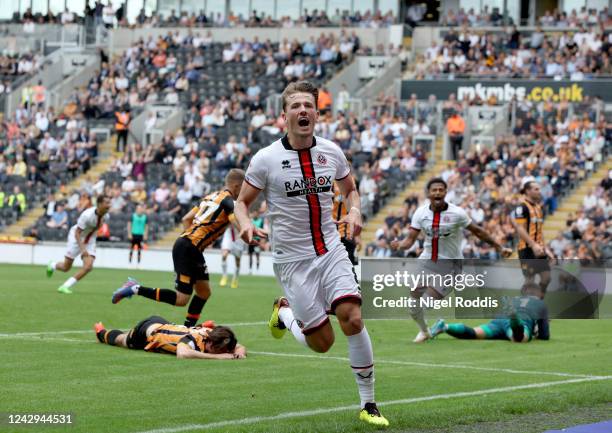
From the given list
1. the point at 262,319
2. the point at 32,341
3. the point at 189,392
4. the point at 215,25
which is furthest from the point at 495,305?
the point at 215,25

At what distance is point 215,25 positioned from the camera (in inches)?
2005

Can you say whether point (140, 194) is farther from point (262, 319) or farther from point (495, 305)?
point (495, 305)

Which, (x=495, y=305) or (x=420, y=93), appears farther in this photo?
(x=420, y=93)

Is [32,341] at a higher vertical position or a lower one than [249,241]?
lower

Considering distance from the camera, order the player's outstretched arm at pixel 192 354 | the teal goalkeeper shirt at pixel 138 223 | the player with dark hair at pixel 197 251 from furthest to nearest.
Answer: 1. the teal goalkeeper shirt at pixel 138 223
2. the player with dark hair at pixel 197 251
3. the player's outstretched arm at pixel 192 354

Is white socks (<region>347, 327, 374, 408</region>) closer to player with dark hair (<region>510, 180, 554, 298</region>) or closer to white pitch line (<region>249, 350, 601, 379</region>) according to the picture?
white pitch line (<region>249, 350, 601, 379</region>)

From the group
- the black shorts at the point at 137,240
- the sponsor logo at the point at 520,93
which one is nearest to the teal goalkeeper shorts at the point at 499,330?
the black shorts at the point at 137,240

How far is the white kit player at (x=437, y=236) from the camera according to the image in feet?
48.6

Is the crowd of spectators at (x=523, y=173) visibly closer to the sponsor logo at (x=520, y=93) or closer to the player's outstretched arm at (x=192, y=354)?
the sponsor logo at (x=520, y=93)

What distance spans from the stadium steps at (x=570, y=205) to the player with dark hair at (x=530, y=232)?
15025 millimetres

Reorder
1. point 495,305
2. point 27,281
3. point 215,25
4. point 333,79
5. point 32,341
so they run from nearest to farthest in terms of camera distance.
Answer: point 32,341, point 495,305, point 27,281, point 333,79, point 215,25

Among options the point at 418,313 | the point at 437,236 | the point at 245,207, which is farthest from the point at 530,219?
the point at 245,207

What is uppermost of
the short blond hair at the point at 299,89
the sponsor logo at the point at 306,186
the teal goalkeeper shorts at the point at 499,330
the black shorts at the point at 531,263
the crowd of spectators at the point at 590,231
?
the short blond hair at the point at 299,89

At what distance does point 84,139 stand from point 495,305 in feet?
98.1
